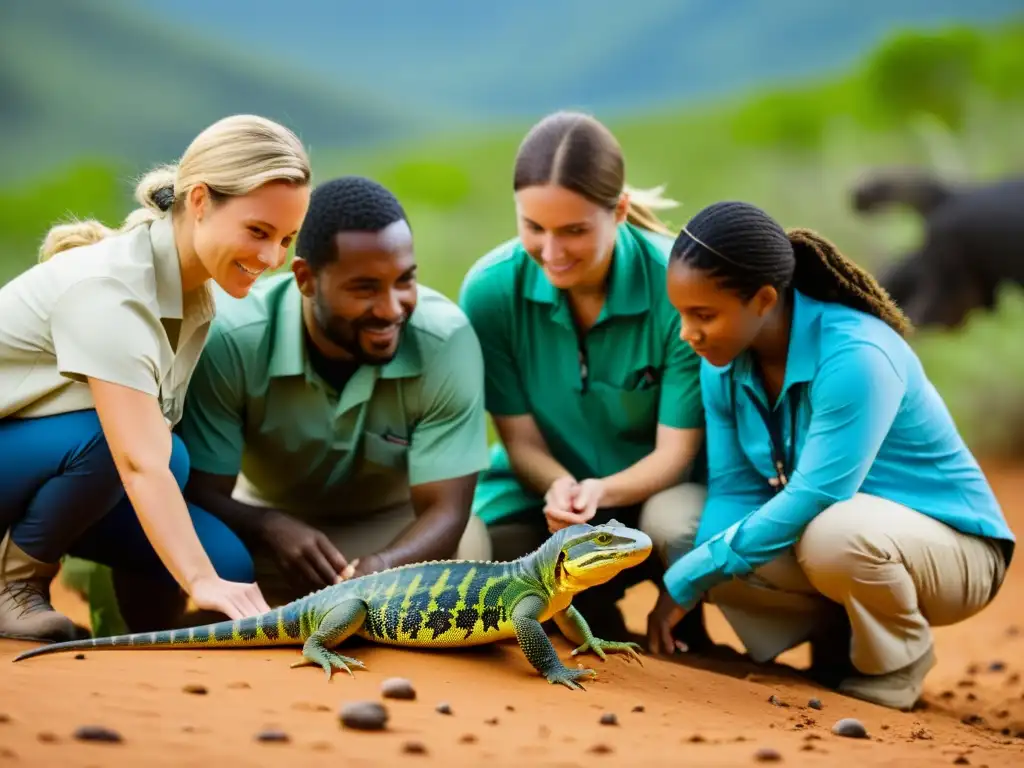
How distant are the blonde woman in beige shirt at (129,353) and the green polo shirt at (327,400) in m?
0.49

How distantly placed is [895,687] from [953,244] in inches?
253

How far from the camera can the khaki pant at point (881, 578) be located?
4598mm

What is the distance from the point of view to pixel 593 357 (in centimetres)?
546

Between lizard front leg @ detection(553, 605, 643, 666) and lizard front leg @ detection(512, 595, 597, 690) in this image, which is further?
lizard front leg @ detection(553, 605, 643, 666)

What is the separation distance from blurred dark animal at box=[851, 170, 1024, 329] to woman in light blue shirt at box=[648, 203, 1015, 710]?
6.00 metres

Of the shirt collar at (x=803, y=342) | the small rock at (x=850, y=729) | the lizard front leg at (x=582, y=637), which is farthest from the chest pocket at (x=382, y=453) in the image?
the small rock at (x=850, y=729)

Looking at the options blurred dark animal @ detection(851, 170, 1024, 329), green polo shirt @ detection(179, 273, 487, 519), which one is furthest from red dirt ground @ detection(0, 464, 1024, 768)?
blurred dark animal @ detection(851, 170, 1024, 329)

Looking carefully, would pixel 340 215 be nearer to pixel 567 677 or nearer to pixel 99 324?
pixel 99 324

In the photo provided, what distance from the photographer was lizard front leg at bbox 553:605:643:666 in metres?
4.60

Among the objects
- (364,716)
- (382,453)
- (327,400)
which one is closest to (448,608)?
(364,716)

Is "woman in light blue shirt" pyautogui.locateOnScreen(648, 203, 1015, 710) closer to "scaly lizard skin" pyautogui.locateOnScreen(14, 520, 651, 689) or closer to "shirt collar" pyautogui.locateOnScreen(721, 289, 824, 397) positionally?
"shirt collar" pyautogui.locateOnScreen(721, 289, 824, 397)

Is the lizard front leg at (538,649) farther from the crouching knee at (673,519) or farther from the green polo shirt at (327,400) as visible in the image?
the crouching knee at (673,519)

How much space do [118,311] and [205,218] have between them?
0.44 meters

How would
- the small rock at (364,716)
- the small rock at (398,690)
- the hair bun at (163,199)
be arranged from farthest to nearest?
1. the hair bun at (163,199)
2. the small rock at (398,690)
3. the small rock at (364,716)
